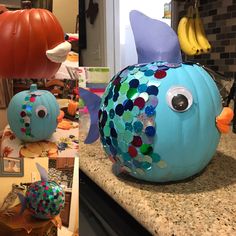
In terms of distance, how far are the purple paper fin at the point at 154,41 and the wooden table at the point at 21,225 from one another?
14.9 inches

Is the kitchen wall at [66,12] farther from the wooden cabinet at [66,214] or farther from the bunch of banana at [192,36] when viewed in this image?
the bunch of banana at [192,36]

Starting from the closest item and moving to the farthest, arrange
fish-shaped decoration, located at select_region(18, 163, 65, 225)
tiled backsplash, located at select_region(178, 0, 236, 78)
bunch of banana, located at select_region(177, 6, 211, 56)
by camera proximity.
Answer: fish-shaped decoration, located at select_region(18, 163, 65, 225)
bunch of banana, located at select_region(177, 6, 211, 56)
tiled backsplash, located at select_region(178, 0, 236, 78)

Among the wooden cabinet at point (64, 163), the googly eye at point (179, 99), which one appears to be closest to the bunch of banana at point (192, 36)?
the googly eye at point (179, 99)

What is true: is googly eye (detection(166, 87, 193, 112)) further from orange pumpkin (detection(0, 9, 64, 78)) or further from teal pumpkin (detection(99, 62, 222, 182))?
orange pumpkin (detection(0, 9, 64, 78))

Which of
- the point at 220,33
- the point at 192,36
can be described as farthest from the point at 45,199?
the point at 220,33

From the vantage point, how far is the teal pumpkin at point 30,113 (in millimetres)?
485

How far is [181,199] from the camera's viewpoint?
22.0 inches

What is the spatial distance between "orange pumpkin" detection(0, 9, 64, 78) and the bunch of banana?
0.76 m

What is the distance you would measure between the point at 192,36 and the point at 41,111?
0.87m

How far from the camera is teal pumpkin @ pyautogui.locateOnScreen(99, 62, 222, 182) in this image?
21.4 inches

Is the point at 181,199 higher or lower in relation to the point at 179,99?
lower

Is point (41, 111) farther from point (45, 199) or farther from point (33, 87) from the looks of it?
point (45, 199)

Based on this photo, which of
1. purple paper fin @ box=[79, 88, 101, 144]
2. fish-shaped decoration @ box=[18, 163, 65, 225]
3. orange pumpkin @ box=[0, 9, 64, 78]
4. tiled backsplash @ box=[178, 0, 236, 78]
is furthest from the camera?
tiled backsplash @ box=[178, 0, 236, 78]

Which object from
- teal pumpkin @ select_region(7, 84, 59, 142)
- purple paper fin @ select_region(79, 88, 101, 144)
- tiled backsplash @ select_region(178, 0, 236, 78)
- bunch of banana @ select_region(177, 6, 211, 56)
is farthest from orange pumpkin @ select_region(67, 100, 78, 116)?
tiled backsplash @ select_region(178, 0, 236, 78)
